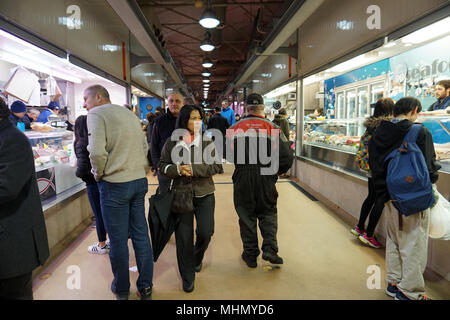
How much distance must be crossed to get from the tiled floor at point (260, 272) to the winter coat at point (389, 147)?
93 centimetres

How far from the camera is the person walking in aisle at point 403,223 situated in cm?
217

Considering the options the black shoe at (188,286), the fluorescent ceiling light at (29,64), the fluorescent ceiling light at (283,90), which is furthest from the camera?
the fluorescent ceiling light at (283,90)

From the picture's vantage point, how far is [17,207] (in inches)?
59.9

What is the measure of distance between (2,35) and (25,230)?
2.29m

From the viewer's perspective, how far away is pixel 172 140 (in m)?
2.39

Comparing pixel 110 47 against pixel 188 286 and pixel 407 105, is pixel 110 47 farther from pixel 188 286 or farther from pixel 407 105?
pixel 407 105

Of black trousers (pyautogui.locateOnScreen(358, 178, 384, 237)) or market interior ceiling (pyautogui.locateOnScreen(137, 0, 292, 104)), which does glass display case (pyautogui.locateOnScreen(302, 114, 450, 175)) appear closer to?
black trousers (pyautogui.locateOnScreen(358, 178, 384, 237))

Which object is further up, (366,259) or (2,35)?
(2,35)

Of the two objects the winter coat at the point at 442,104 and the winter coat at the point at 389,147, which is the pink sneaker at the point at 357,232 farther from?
the winter coat at the point at 442,104

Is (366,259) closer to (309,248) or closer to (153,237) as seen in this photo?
(309,248)

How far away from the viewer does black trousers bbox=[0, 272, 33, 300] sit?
155cm

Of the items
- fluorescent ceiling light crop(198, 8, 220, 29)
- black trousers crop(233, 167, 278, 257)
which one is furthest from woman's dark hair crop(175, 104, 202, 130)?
fluorescent ceiling light crop(198, 8, 220, 29)

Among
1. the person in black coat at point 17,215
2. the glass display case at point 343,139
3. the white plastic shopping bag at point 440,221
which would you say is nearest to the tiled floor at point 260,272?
the white plastic shopping bag at point 440,221
